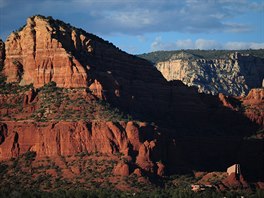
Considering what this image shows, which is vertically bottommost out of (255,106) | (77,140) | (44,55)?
(77,140)

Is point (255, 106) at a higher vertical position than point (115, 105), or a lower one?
lower

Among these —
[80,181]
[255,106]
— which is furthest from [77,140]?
[255,106]

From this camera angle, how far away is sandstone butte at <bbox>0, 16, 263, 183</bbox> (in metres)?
152

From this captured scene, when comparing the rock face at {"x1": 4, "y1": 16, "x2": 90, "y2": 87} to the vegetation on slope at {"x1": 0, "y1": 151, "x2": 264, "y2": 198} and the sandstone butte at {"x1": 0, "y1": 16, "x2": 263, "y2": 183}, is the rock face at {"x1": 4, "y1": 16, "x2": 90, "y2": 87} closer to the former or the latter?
the sandstone butte at {"x1": 0, "y1": 16, "x2": 263, "y2": 183}

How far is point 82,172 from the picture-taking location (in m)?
148

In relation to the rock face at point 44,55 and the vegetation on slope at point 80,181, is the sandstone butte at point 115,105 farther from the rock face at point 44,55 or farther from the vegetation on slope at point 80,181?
the vegetation on slope at point 80,181

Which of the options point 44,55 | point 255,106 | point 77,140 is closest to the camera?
point 77,140

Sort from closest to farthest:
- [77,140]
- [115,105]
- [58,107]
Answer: [77,140] → [58,107] → [115,105]

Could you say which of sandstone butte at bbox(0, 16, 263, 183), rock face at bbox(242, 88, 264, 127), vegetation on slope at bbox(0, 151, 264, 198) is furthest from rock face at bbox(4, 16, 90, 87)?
rock face at bbox(242, 88, 264, 127)

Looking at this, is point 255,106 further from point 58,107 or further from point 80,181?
point 80,181

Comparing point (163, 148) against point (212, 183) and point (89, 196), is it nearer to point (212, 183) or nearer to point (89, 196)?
point (212, 183)

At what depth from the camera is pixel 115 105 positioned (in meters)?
161

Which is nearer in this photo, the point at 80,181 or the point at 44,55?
the point at 80,181

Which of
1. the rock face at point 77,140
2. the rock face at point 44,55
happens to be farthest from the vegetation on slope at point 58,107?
the rock face at point 77,140
